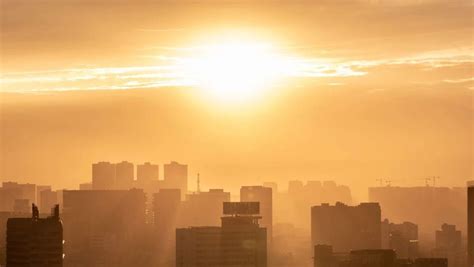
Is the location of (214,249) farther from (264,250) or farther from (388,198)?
(388,198)

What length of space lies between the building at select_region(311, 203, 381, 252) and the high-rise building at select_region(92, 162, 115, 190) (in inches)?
954

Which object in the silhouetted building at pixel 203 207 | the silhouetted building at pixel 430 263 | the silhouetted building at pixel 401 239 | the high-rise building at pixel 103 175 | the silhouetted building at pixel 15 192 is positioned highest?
the high-rise building at pixel 103 175

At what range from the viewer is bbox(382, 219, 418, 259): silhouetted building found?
92.3m

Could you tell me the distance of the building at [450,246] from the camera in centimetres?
8531

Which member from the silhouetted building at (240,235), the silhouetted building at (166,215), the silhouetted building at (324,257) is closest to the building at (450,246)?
the silhouetted building at (324,257)

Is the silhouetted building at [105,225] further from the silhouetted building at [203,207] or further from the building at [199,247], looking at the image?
the building at [199,247]

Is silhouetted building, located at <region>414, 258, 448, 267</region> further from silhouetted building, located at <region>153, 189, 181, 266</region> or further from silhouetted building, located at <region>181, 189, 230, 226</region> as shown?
silhouetted building, located at <region>181, 189, 230, 226</region>

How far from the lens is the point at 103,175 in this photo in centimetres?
13388

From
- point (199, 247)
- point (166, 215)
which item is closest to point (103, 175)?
point (166, 215)

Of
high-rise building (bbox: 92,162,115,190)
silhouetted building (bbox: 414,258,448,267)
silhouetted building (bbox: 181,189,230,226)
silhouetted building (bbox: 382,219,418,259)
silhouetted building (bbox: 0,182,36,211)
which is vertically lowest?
silhouetted building (bbox: 414,258,448,267)

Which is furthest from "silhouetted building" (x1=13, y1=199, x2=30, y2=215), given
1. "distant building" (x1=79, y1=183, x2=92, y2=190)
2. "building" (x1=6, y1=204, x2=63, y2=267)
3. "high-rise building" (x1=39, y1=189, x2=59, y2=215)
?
"building" (x1=6, y1=204, x2=63, y2=267)

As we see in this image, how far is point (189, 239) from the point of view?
9281 cm

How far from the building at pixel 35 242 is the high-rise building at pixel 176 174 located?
6918cm

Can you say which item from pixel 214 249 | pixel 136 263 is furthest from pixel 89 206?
pixel 214 249
